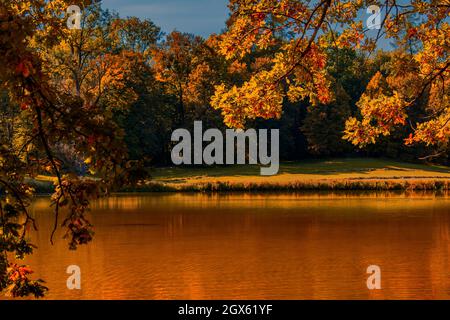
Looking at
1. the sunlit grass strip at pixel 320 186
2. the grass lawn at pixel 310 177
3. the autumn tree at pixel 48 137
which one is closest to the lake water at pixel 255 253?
the autumn tree at pixel 48 137

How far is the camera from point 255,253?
23312mm

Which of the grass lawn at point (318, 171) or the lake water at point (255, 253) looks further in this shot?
the grass lawn at point (318, 171)

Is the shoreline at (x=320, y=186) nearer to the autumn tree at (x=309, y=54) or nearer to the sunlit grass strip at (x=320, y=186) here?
the sunlit grass strip at (x=320, y=186)

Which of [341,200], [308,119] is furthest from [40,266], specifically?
[308,119]

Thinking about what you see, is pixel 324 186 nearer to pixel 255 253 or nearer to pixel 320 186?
pixel 320 186

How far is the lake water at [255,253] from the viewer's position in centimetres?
1758

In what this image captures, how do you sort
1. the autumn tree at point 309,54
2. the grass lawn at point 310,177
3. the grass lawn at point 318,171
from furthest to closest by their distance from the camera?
1. the grass lawn at point 318,171
2. the grass lawn at point 310,177
3. the autumn tree at point 309,54

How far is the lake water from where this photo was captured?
692 inches

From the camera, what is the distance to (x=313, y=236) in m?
27.1

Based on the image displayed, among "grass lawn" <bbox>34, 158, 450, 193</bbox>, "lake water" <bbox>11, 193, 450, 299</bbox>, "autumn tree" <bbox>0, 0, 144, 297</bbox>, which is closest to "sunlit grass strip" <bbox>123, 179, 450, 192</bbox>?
"grass lawn" <bbox>34, 158, 450, 193</bbox>

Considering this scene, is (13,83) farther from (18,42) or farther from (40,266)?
(40,266)

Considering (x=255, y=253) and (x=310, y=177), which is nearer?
(x=255, y=253)

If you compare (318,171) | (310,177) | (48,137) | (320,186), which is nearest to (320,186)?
(320,186)
